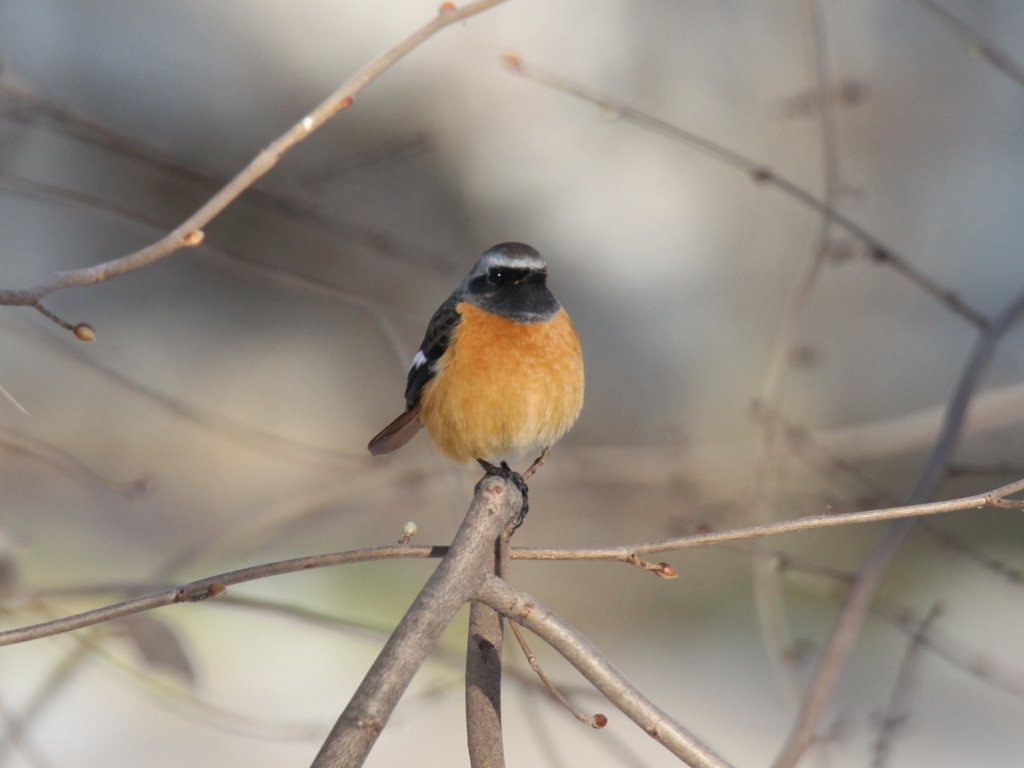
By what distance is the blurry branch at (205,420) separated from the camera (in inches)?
87.0

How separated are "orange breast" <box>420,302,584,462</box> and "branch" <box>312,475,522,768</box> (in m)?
0.80

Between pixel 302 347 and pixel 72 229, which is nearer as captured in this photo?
pixel 72 229

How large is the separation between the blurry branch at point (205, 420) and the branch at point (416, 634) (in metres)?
1.31

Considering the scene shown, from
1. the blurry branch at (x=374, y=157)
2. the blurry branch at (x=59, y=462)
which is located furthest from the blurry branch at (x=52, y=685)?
the blurry branch at (x=374, y=157)

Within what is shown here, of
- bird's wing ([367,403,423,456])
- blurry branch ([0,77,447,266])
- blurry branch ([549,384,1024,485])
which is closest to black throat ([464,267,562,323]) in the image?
bird's wing ([367,403,423,456])

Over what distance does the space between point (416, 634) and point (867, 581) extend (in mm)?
1425

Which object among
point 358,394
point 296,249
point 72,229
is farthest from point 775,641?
point 72,229

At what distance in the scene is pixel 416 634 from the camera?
0.94 m

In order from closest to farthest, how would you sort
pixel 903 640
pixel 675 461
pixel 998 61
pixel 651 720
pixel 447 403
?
1. pixel 651 720
2. pixel 447 403
3. pixel 998 61
4. pixel 903 640
5. pixel 675 461

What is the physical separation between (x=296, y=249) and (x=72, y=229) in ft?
3.39

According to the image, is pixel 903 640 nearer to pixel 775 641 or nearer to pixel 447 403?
pixel 775 641

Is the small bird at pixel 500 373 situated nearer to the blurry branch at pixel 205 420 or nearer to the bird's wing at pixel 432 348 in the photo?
the bird's wing at pixel 432 348

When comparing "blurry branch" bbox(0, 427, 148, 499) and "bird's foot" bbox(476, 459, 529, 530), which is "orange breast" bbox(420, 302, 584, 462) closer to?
"bird's foot" bbox(476, 459, 529, 530)

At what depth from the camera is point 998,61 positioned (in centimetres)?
237
